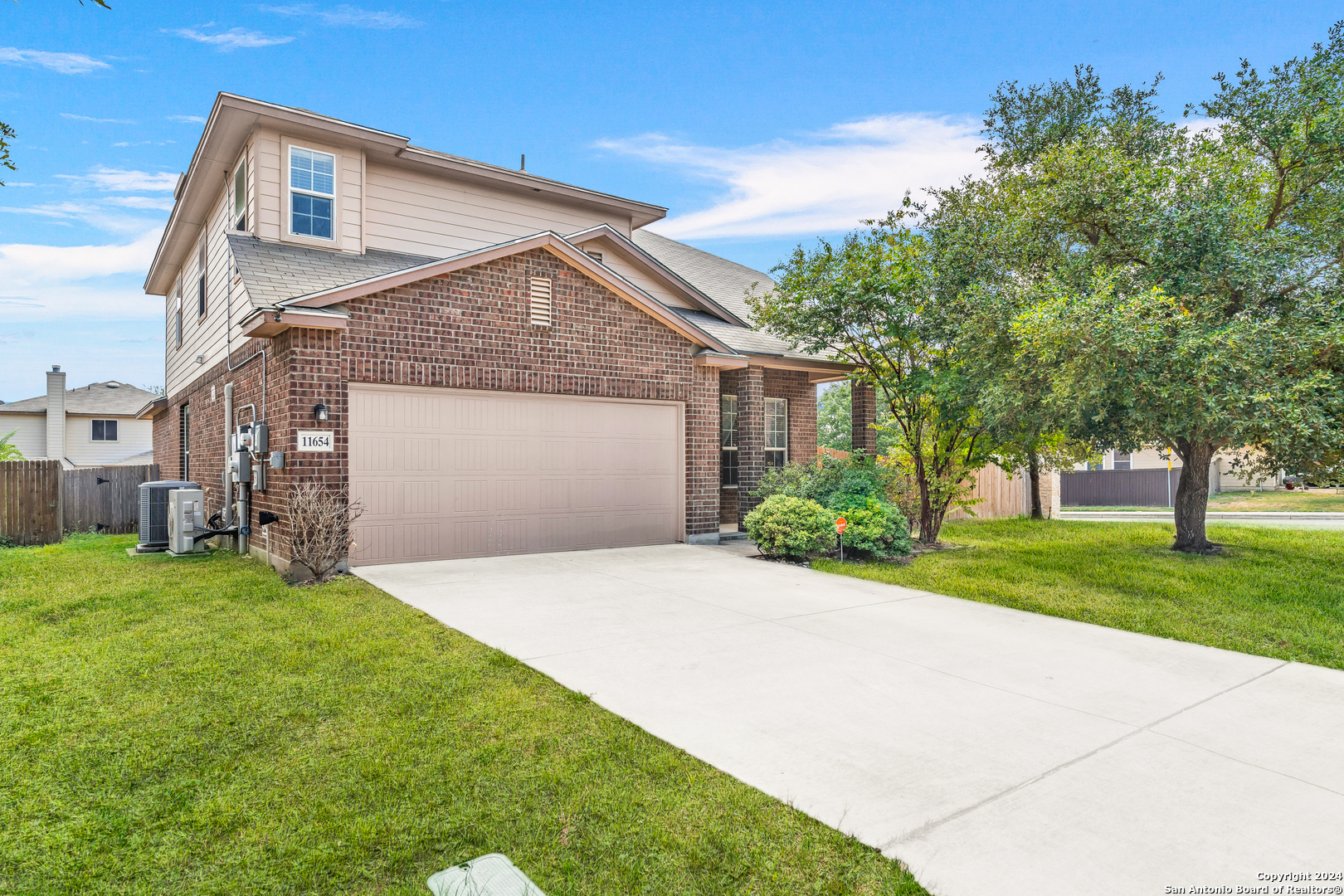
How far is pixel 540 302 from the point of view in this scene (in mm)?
10141

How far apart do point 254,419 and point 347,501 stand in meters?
2.24

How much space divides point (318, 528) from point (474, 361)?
2.92m

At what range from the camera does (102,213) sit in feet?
63.6

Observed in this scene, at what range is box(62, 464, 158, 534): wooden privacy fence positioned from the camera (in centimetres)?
1509

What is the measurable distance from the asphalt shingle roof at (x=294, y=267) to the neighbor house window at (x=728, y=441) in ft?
20.2

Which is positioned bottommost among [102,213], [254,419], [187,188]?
[254,419]

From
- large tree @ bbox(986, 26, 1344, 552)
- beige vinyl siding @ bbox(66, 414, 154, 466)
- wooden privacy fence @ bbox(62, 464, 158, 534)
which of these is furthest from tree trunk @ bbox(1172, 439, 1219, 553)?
beige vinyl siding @ bbox(66, 414, 154, 466)

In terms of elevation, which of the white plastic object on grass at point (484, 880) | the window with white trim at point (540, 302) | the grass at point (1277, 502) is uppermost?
the window with white trim at point (540, 302)

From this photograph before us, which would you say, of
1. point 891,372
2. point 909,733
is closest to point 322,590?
point 909,733

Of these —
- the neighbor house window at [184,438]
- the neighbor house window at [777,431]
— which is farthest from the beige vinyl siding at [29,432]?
the neighbor house window at [777,431]

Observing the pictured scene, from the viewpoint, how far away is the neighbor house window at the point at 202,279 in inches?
535

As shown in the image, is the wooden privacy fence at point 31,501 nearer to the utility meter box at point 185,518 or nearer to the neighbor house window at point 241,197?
the utility meter box at point 185,518

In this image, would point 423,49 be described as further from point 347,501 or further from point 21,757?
point 21,757

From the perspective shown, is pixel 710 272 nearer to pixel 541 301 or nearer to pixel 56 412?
pixel 541 301
